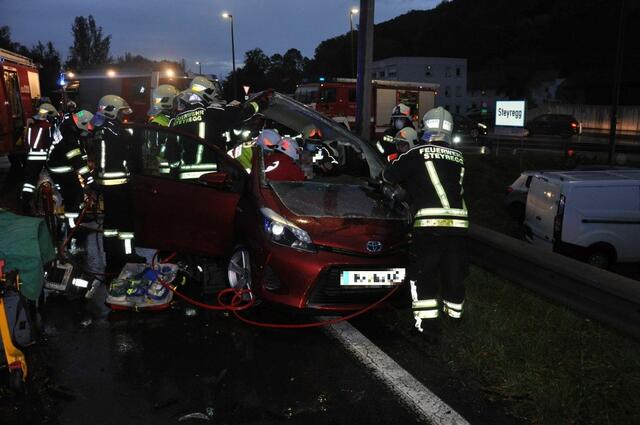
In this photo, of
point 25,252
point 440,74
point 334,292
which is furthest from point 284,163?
→ point 440,74

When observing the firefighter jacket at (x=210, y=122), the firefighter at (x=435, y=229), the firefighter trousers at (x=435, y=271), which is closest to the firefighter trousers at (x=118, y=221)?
the firefighter jacket at (x=210, y=122)

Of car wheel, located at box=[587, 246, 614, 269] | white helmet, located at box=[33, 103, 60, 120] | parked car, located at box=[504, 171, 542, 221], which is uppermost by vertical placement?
white helmet, located at box=[33, 103, 60, 120]

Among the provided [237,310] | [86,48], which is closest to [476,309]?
[237,310]

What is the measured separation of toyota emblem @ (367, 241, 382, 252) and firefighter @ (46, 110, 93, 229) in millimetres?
4233

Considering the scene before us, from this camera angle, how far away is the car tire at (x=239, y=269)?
504 cm

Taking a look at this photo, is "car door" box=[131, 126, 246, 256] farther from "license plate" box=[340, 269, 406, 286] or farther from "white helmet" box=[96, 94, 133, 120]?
"license plate" box=[340, 269, 406, 286]

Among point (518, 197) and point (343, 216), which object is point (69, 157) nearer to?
point (343, 216)

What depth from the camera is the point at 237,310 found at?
506 cm

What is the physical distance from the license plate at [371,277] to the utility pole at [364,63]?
13.8 feet

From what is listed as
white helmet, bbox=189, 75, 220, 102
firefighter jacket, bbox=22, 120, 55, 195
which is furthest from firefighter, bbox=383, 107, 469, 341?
firefighter jacket, bbox=22, 120, 55, 195

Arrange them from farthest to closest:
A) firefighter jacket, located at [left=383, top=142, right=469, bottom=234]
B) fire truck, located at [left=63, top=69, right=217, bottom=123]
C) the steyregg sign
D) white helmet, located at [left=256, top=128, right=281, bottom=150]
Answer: fire truck, located at [left=63, top=69, right=217, bottom=123], the steyregg sign, white helmet, located at [left=256, top=128, right=281, bottom=150], firefighter jacket, located at [left=383, top=142, right=469, bottom=234]

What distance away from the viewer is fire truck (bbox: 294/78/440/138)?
24.7 metres

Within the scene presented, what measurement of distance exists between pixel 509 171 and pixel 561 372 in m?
12.3

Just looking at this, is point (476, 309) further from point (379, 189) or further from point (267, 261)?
point (267, 261)
